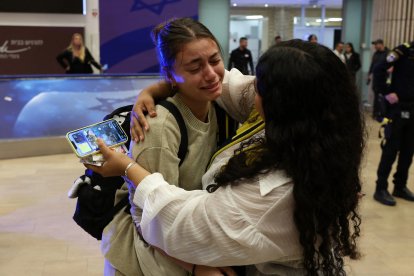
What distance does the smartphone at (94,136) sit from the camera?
1343 millimetres

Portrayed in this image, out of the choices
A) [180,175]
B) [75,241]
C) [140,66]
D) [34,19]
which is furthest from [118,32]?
[180,175]

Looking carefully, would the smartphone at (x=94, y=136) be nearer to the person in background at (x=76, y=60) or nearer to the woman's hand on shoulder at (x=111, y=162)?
the woman's hand on shoulder at (x=111, y=162)

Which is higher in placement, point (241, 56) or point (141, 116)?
point (141, 116)

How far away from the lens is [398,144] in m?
5.06

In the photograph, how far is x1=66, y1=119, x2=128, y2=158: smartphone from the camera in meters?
1.34

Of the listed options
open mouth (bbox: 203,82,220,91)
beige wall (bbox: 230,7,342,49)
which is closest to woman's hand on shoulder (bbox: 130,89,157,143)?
open mouth (bbox: 203,82,220,91)

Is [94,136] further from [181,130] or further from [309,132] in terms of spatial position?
[309,132]

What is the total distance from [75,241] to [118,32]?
850 cm

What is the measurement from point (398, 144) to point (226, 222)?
14.5 ft

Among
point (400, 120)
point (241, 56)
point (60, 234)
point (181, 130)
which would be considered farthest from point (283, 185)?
point (241, 56)

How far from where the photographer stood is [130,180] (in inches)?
50.0

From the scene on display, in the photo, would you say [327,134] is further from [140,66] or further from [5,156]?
[140,66]

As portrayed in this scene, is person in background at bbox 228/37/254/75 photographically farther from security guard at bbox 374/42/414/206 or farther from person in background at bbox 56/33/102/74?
security guard at bbox 374/42/414/206

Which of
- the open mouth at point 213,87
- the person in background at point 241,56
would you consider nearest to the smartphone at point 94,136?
the open mouth at point 213,87
